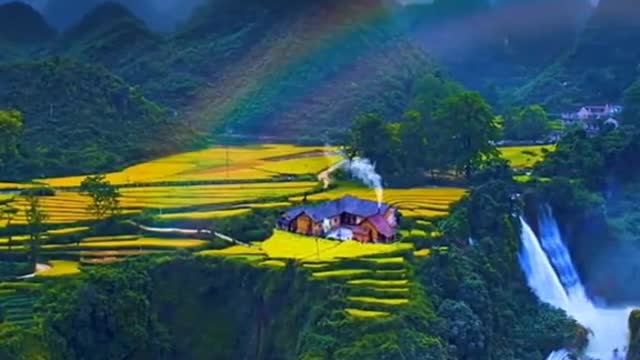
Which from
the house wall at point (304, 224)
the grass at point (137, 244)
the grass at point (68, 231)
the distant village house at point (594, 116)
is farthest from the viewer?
the distant village house at point (594, 116)

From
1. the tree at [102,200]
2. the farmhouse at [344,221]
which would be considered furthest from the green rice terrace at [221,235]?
the farmhouse at [344,221]

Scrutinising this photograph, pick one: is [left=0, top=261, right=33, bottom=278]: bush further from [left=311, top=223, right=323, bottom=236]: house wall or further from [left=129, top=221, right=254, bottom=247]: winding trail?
[left=311, top=223, right=323, bottom=236]: house wall

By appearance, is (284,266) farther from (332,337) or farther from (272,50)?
(272,50)

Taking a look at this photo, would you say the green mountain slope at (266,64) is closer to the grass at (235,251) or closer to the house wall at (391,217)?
the house wall at (391,217)

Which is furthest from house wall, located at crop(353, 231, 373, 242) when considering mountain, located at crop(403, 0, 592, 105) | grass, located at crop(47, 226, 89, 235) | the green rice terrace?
mountain, located at crop(403, 0, 592, 105)

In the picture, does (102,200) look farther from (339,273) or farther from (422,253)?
(422,253)

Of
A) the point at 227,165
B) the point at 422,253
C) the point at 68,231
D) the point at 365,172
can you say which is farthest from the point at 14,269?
the point at 227,165

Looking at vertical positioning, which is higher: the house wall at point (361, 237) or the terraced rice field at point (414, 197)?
the terraced rice field at point (414, 197)

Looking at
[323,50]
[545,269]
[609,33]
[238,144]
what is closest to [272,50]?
[323,50]
